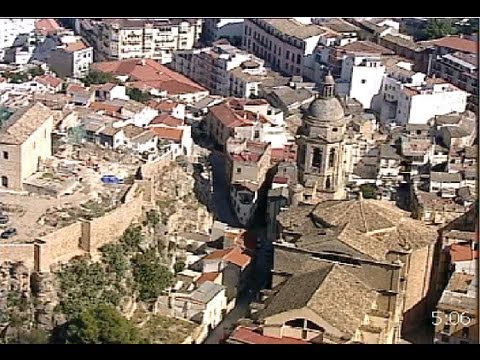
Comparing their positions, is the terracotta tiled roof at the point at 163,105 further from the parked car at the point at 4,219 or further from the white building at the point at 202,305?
the white building at the point at 202,305

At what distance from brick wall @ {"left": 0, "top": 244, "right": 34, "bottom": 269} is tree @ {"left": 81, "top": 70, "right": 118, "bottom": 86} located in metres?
5.14

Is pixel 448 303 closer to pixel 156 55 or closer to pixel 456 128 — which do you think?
pixel 456 128

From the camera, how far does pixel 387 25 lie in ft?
43.0

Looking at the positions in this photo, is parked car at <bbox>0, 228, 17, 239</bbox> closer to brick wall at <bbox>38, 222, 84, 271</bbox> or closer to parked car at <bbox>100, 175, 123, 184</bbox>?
brick wall at <bbox>38, 222, 84, 271</bbox>

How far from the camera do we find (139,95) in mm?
10328

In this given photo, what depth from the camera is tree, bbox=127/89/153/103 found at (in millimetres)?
10250

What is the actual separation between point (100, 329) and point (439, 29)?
934 cm

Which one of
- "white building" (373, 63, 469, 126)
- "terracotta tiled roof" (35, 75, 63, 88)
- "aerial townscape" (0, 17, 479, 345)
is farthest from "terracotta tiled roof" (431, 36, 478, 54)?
"terracotta tiled roof" (35, 75, 63, 88)

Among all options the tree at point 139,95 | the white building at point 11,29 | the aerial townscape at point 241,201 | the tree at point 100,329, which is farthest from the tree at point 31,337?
the white building at point 11,29

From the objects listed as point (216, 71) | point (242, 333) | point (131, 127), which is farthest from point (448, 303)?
point (216, 71)

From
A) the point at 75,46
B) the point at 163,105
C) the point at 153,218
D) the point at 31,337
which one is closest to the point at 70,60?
the point at 75,46

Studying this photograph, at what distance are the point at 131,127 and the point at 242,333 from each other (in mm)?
3787

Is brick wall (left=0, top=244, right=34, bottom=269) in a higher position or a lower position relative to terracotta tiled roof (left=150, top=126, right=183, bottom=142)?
higher
